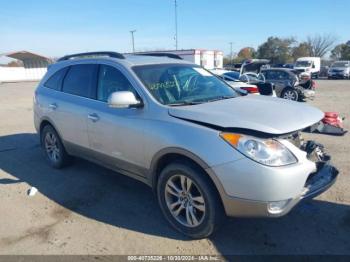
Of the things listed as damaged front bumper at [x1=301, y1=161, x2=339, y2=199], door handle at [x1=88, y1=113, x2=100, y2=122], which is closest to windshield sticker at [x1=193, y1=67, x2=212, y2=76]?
door handle at [x1=88, y1=113, x2=100, y2=122]

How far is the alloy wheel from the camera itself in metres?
3.29

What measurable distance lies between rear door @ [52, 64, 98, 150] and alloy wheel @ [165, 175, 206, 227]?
164 cm

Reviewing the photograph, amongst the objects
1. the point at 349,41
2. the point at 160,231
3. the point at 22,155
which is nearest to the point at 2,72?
the point at 22,155

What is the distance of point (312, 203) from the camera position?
404cm

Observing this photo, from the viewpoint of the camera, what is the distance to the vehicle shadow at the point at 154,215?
3236 mm

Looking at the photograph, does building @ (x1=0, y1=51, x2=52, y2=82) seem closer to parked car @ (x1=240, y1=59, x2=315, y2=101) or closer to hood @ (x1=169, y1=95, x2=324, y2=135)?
parked car @ (x1=240, y1=59, x2=315, y2=101)

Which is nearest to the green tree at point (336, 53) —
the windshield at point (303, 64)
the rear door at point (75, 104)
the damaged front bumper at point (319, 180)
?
the windshield at point (303, 64)

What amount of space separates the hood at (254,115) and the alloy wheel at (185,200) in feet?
2.12

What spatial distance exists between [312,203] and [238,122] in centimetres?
176

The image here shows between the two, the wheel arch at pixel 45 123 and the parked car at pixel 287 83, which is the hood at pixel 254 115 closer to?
the wheel arch at pixel 45 123

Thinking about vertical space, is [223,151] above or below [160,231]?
above

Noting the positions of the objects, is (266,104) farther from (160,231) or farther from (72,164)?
(72,164)

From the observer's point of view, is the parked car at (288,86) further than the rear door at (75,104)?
Yes

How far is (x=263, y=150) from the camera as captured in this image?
2873mm
